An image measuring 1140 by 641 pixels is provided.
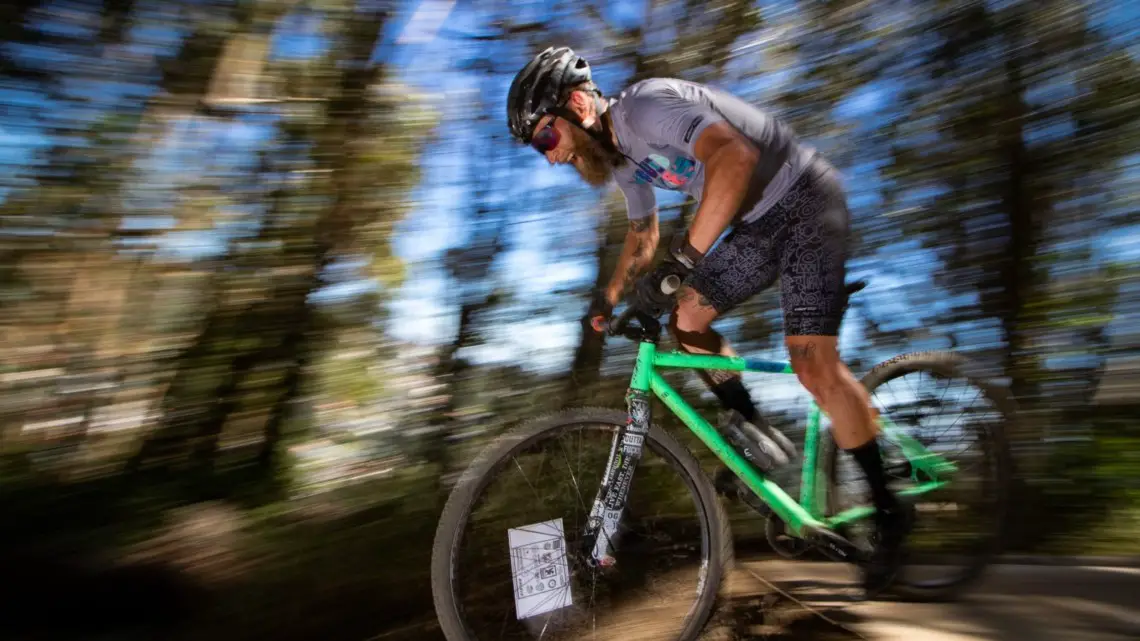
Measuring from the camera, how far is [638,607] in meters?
1.76

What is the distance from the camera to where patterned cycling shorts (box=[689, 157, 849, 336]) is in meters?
1.76

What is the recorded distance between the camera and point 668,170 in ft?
6.06

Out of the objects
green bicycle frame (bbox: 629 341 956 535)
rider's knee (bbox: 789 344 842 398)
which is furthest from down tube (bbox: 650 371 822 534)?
rider's knee (bbox: 789 344 842 398)

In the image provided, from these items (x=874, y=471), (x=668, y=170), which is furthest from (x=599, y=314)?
(x=874, y=471)

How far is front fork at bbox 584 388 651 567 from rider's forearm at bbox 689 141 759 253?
1.85 ft

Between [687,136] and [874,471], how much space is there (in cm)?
121

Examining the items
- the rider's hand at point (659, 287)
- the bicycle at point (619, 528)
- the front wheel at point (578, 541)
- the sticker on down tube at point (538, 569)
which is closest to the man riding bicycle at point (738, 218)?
the rider's hand at point (659, 287)

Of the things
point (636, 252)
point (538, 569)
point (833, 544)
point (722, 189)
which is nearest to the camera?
point (722, 189)

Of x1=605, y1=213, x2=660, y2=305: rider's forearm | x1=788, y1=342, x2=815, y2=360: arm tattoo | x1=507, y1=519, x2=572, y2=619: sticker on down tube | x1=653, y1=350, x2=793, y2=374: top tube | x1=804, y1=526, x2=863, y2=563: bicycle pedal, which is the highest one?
x1=605, y1=213, x2=660, y2=305: rider's forearm

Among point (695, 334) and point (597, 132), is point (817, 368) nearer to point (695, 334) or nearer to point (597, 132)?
point (695, 334)

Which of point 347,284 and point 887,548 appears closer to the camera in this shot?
point 887,548

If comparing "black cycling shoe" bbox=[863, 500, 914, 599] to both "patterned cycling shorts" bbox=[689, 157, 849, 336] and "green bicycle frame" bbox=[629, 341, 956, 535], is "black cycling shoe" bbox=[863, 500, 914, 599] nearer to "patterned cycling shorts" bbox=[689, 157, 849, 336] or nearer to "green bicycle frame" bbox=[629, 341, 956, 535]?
"green bicycle frame" bbox=[629, 341, 956, 535]

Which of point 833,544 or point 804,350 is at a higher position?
Answer: point 804,350

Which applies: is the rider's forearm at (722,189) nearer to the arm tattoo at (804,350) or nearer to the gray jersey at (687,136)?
the gray jersey at (687,136)
